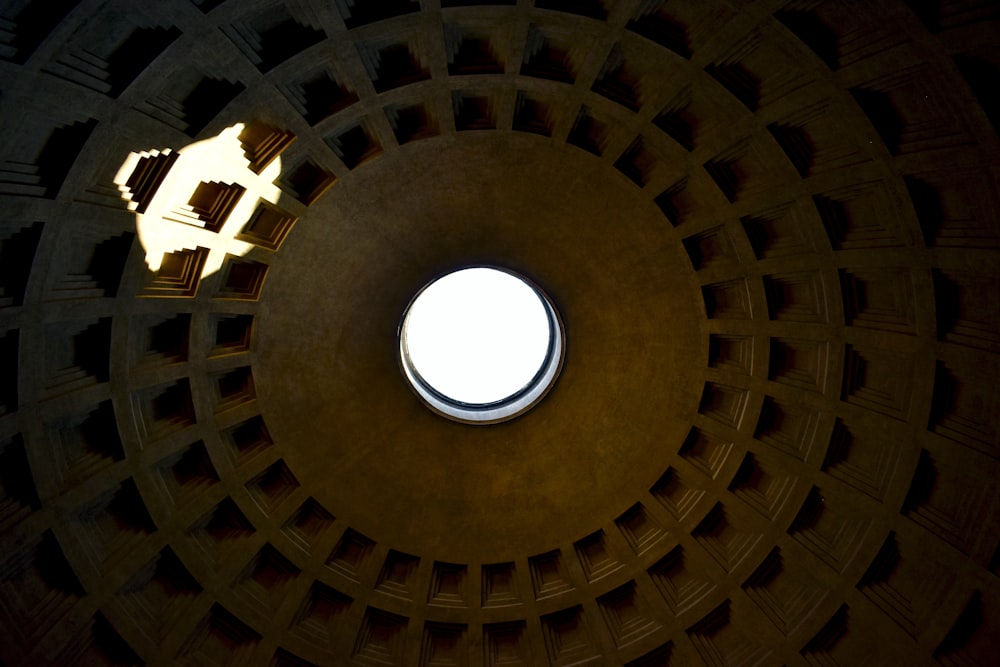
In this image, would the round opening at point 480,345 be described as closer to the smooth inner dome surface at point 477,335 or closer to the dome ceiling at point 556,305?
the smooth inner dome surface at point 477,335

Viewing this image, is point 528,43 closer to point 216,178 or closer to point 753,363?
point 216,178

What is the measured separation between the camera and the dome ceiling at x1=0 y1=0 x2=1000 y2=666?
1477 centimetres

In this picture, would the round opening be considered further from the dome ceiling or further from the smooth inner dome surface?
the dome ceiling

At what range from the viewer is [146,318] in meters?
17.8

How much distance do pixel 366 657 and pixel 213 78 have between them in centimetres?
1699

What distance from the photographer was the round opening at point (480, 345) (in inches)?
924

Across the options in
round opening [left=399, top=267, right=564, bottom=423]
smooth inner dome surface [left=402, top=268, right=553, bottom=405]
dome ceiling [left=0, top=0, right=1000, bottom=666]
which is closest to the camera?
dome ceiling [left=0, top=0, right=1000, bottom=666]

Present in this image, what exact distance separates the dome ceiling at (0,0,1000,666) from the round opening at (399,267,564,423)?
1.05 meters

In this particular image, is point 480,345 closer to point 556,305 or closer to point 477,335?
point 477,335

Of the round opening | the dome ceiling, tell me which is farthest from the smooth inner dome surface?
A: the dome ceiling

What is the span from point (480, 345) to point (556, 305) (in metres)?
9.35

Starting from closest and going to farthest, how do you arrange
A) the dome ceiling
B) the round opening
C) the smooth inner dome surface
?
the dome ceiling < the round opening < the smooth inner dome surface

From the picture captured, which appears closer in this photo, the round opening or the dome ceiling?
the dome ceiling

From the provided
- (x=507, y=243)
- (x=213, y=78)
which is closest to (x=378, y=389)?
(x=507, y=243)
